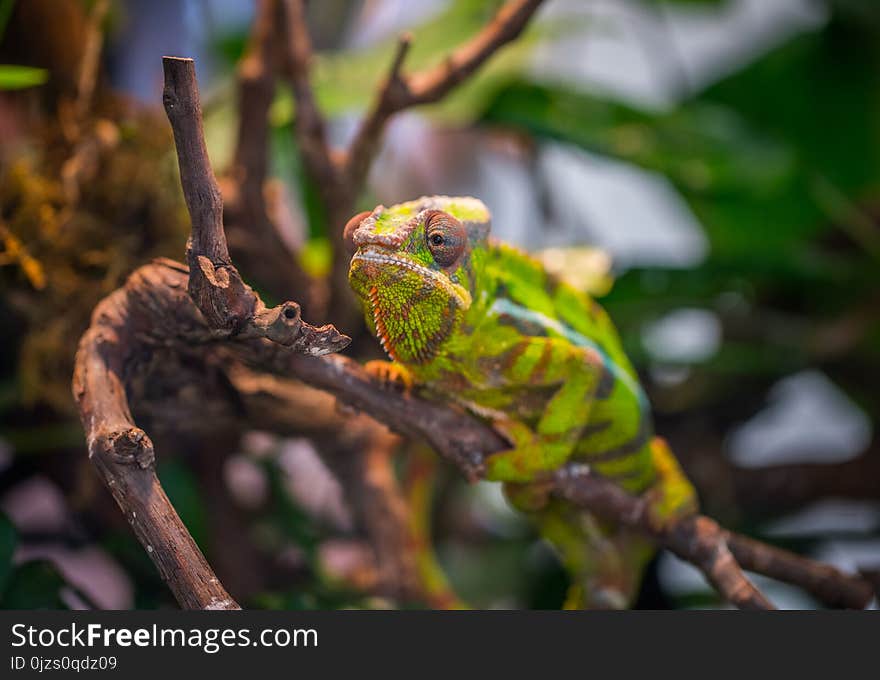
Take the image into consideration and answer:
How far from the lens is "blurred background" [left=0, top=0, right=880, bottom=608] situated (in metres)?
1.62

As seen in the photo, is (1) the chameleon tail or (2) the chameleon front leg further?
(1) the chameleon tail

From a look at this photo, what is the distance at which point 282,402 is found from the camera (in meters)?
1.50

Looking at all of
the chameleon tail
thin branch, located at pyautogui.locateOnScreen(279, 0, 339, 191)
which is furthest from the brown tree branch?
the chameleon tail

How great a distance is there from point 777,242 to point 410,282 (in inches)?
65.4

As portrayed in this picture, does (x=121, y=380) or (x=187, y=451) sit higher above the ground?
(x=121, y=380)

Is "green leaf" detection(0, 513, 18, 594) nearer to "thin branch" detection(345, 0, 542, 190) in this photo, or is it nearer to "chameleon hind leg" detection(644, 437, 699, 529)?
"thin branch" detection(345, 0, 542, 190)

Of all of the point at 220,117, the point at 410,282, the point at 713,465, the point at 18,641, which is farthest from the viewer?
the point at 713,465

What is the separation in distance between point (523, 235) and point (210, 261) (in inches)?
66.6

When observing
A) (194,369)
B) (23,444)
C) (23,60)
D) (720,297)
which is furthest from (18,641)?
(720,297)

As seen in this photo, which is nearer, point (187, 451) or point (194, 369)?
point (194, 369)

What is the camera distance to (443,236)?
3.67 ft

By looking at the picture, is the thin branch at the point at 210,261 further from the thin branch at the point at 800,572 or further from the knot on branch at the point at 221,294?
the thin branch at the point at 800,572

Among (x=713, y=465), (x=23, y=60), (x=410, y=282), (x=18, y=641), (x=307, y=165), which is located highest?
(x=23, y=60)

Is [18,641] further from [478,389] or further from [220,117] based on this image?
[220,117]
